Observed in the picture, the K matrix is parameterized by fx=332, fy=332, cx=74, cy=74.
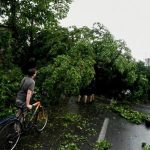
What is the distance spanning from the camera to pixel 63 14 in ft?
61.7

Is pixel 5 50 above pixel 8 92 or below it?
above

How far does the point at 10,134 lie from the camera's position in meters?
8.36

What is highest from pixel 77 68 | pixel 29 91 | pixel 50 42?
pixel 50 42

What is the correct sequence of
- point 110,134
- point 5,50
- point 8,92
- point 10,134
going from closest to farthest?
point 10,134 < point 110,134 < point 8,92 < point 5,50

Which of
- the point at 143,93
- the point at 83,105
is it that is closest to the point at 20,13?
the point at 83,105

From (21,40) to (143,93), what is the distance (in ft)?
47.0

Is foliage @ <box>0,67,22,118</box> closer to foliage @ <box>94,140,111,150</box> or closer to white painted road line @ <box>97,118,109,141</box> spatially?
white painted road line @ <box>97,118,109,141</box>

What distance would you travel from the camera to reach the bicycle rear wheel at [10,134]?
27.5ft

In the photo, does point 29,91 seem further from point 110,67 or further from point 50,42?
point 110,67

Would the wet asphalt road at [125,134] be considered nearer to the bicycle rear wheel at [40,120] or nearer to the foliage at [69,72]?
the bicycle rear wheel at [40,120]

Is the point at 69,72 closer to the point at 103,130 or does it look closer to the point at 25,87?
the point at 103,130

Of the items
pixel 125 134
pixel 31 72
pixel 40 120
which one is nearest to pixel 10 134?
pixel 31 72

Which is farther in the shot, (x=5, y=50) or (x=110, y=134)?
(x=5, y=50)

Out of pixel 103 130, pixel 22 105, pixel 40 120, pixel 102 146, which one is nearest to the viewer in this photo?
pixel 22 105
